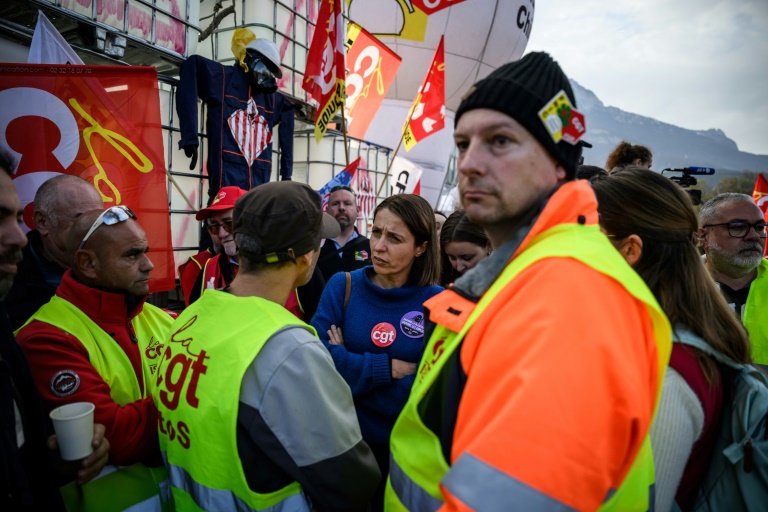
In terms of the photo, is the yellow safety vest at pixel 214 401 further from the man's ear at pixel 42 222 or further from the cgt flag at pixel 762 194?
the cgt flag at pixel 762 194

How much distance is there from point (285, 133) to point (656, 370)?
5.20 meters

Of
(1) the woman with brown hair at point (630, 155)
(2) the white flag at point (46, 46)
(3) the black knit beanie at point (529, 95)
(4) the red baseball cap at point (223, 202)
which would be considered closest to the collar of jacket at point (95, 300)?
(4) the red baseball cap at point (223, 202)

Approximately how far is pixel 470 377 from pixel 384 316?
1504mm

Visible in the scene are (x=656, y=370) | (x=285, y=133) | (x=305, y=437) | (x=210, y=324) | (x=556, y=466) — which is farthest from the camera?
(x=285, y=133)

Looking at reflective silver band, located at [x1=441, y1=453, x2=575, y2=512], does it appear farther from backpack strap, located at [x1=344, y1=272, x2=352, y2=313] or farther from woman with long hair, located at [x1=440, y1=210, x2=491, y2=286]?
woman with long hair, located at [x1=440, y1=210, x2=491, y2=286]

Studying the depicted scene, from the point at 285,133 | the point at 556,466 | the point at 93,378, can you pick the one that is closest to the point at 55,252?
the point at 93,378

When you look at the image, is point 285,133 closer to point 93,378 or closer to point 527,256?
point 93,378

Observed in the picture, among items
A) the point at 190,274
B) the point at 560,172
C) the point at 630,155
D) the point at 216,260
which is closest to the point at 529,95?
the point at 560,172

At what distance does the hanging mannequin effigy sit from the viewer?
13.3ft

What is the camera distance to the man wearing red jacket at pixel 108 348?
158 centimetres

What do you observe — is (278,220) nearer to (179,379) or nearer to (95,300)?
(179,379)

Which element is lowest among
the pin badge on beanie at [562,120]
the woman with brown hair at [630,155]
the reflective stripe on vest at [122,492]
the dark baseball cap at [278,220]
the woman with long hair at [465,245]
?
the reflective stripe on vest at [122,492]

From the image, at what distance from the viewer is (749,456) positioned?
1.23 metres

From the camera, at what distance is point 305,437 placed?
4.24 ft
